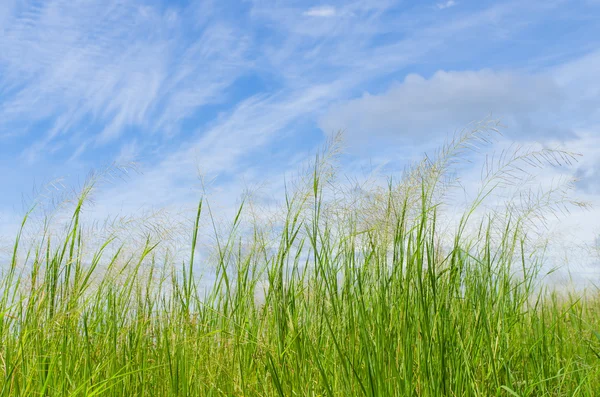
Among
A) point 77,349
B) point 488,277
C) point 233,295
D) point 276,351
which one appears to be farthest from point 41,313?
point 488,277

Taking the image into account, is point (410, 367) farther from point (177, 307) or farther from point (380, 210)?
point (177, 307)

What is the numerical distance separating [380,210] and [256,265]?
32.6 inches

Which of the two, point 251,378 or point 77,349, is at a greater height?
→ point 77,349

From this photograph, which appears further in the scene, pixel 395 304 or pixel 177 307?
pixel 177 307

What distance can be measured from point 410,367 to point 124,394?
1.56 meters

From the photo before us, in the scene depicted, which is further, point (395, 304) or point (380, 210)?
point (380, 210)

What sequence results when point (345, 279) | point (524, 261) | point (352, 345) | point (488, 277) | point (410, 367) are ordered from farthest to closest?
point (524, 261)
point (488, 277)
point (345, 279)
point (352, 345)
point (410, 367)

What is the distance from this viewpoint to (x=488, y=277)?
9.25 ft

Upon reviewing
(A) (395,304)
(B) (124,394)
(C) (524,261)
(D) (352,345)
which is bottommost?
(B) (124,394)

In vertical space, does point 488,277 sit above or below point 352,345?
above

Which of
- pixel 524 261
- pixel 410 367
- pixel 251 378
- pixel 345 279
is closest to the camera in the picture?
pixel 410 367

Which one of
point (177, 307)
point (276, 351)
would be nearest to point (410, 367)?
point (276, 351)

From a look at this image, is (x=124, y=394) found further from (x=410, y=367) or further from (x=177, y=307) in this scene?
(x=410, y=367)

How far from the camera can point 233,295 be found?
3.16 metres
